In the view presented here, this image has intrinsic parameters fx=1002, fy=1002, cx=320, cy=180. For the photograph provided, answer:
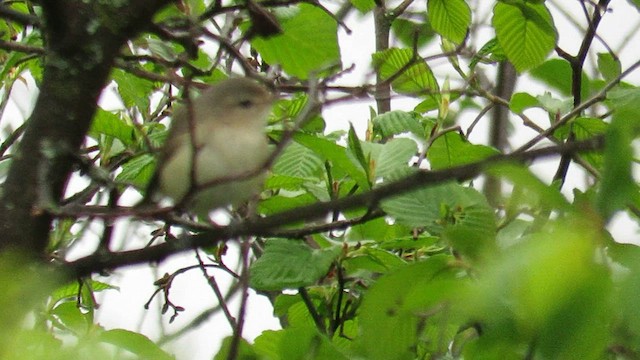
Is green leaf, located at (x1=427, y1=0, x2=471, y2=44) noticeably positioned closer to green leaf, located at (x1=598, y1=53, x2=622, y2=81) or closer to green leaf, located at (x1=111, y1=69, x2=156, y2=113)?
green leaf, located at (x1=598, y1=53, x2=622, y2=81)

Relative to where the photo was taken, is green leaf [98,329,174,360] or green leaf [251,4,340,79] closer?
green leaf [98,329,174,360]

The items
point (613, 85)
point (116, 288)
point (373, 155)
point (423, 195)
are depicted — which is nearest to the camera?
point (423, 195)

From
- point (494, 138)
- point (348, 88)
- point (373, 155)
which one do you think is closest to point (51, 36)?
point (348, 88)

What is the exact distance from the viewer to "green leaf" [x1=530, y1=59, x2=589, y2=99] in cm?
258

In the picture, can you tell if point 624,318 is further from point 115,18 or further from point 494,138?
point 494,138

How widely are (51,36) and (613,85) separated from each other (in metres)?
1.49

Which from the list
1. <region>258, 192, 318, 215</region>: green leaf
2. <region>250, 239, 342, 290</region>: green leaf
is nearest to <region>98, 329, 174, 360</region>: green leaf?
<region>250, 239, 342, 290</region>: green leaf

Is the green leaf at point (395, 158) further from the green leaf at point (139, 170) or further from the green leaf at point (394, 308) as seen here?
the green leaf at point (394, 308)

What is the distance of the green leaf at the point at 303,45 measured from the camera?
76.0 inches

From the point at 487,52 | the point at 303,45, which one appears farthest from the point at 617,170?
the point at 487,52

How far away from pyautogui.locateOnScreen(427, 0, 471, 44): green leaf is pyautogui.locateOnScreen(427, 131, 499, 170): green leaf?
0.25 meters

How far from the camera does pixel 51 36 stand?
4.30 ft

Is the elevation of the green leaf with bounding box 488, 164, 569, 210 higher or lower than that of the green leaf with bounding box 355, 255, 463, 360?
lower

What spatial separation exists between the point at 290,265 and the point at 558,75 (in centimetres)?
100
